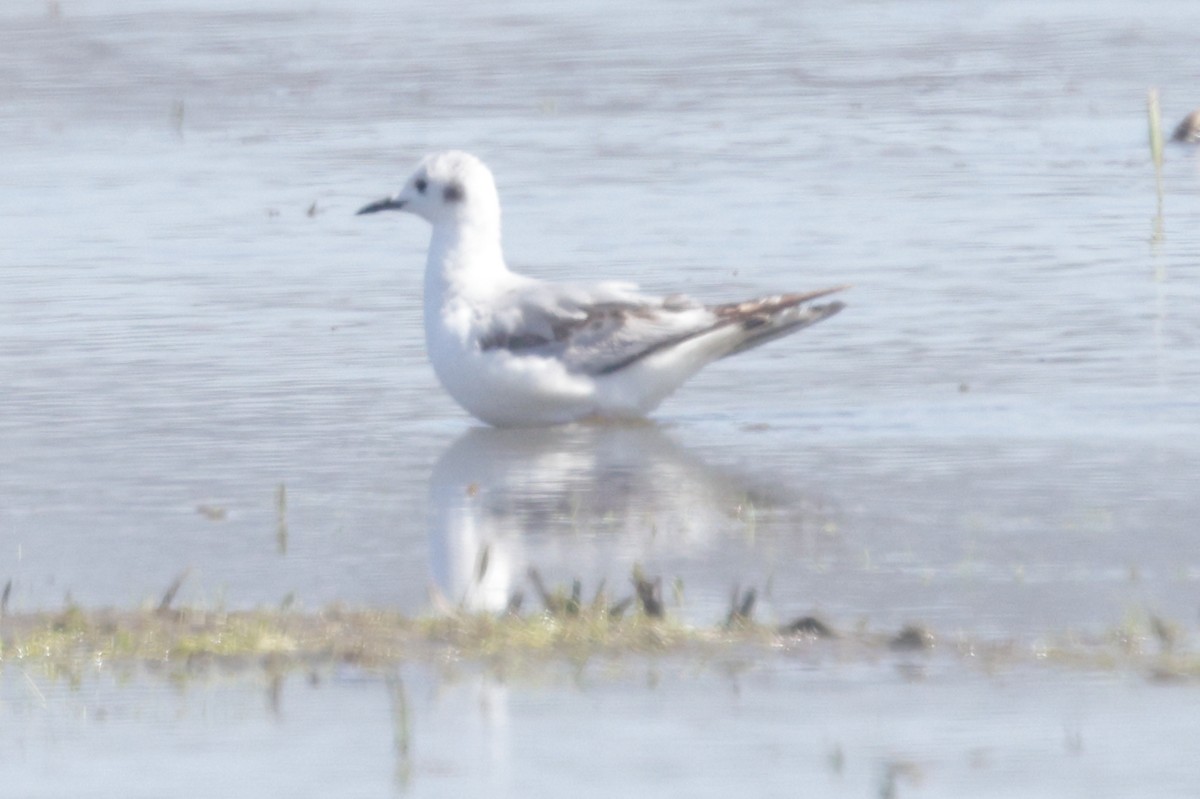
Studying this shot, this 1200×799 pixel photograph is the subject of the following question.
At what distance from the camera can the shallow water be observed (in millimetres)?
6418

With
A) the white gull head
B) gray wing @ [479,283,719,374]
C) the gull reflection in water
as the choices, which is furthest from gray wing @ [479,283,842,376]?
the white gull head

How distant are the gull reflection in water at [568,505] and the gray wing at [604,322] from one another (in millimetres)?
264

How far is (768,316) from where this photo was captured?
862 cm

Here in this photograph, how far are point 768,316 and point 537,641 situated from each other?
339 cm

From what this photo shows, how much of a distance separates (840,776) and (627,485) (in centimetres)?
293

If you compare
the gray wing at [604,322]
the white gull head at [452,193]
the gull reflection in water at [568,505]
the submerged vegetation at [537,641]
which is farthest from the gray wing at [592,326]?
the submerged vegetation at [537,641]

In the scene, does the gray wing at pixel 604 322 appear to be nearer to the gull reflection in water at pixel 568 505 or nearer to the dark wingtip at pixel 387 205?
the gull reflection in water at pixel 568 505

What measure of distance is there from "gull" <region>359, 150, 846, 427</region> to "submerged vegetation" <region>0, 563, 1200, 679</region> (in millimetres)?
2754

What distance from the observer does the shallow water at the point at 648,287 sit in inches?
253

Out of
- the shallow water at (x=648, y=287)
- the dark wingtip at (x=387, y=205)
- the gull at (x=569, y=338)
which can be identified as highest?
A: the dark wingtip at (x=387, y=205)

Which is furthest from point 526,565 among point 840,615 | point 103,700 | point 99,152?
point 99,152

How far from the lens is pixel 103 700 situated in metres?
5.18

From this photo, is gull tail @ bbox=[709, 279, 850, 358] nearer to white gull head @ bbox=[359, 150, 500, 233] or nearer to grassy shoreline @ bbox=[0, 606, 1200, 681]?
white gull head @ bbox=[359, 150, 500, 233]

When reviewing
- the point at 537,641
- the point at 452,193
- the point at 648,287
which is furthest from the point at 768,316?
the point at 537,641
